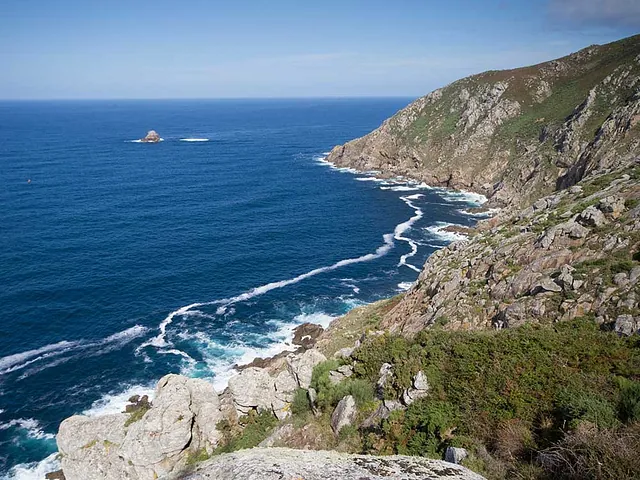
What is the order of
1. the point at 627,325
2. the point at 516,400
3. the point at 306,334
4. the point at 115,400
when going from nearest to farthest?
the point at 516,400, the point at 627,325, the point at 115,400, the point at 306,334

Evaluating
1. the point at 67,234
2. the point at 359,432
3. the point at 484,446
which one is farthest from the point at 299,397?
the point at 67,234

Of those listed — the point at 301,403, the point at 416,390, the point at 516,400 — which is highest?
the point at 516,400

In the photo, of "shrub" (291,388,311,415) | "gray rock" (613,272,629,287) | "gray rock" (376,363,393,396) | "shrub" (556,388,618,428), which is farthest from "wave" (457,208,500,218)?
"shrub" (556,388,618,428)

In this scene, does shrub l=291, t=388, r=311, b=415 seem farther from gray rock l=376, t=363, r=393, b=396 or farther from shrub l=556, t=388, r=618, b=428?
shrub l=556, t=388, r=618, b=428

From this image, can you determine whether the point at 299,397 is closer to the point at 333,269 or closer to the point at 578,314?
the point at 578,314

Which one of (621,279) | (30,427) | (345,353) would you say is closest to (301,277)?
(30,427)

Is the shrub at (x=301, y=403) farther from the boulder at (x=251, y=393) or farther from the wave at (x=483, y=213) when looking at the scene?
the wave at (x=483, y=213)

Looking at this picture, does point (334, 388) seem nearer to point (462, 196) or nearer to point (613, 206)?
point (613, 206)
